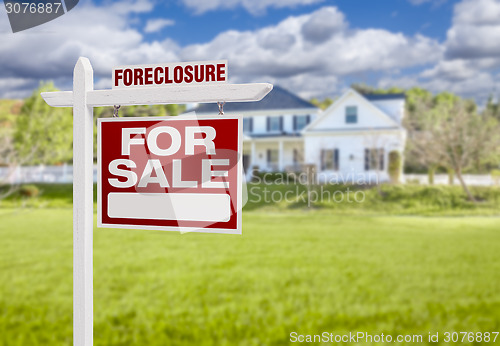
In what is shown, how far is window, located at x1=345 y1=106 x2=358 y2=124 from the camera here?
14899 millimetres

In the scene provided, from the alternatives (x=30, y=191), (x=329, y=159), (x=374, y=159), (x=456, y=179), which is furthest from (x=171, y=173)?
(x=30, y=191)

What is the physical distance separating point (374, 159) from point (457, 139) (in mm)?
2384

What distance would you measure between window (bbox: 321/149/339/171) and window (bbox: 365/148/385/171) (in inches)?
37.6

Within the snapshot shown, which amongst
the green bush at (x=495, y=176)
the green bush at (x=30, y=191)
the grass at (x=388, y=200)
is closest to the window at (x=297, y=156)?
the grass at (x=388, y=200)

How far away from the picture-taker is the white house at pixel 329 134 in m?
13.5

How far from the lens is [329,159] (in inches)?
559

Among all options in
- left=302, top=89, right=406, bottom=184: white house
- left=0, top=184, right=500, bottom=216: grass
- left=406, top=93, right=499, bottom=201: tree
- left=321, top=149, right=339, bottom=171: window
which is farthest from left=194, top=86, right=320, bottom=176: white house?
left=406, top=93, right=499, bottom=201: tree

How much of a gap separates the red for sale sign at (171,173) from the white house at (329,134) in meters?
9.84

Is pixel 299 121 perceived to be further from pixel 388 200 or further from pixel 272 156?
pixel 388 200

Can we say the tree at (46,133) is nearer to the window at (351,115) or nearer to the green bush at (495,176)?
the window at (351,115)

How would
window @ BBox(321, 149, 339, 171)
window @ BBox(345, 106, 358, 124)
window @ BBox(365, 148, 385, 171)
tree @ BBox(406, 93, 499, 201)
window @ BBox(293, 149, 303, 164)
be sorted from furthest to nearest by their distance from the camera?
window @ BBox(293, 149, 303, 164), window @ BBox(345, 106, 358, 124), window @ BBox(321, 149, 339, 171), window @ BBox(365, 148, 385, 171), tree @ BBox(406, 93, 499, 201)

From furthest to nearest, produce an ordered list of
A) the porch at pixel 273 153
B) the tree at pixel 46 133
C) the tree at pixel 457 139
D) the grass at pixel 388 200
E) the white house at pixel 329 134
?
the porch at pixel 273 153
the white house at pixel 329 134
the tree at pixel 457 139
the grass at pixel 388 200
the tree at pixel 46 133

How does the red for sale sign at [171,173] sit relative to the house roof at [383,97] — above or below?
below

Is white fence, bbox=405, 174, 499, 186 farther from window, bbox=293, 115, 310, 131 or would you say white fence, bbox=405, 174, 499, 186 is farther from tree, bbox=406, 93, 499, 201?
window, bbox=293, 115, 310, 131
